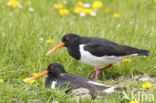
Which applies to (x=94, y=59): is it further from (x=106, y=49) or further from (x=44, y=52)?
(x=44, y=52)

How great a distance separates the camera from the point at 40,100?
4.35 m

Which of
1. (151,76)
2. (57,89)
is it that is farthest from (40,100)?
(151,76)

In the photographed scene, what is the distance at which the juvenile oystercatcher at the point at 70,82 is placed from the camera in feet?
14.6

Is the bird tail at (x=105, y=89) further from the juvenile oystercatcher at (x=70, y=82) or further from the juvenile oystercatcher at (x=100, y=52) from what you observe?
the juvenile oystercatcher at (x=100, y=52)

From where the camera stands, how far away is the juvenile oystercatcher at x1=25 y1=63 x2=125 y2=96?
4441 millimetres

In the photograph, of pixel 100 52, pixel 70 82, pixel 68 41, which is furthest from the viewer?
pixel 68 41

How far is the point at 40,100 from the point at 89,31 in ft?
9.26

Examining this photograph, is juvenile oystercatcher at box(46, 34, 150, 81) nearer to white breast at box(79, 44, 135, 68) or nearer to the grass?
white breast at box(79, 44, 135, 68)

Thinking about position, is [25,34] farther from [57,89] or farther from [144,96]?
[144,96]

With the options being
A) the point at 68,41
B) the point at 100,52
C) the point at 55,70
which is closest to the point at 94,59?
the point at 100,52

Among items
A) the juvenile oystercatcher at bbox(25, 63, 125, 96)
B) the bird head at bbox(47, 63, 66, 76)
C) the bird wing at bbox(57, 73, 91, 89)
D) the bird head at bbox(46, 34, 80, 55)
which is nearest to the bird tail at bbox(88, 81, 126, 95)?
the juvenile oystercatcher at bbox(25, 63, 125, 96)

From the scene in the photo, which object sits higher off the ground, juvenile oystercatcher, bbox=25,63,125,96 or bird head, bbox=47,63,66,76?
bird head, bbox=47,63,66,76

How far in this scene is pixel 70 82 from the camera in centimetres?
460

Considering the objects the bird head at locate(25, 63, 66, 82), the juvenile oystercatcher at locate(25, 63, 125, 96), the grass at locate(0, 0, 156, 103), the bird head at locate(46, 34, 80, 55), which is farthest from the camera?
the bird head at locate(46, 34, 80, 55)
